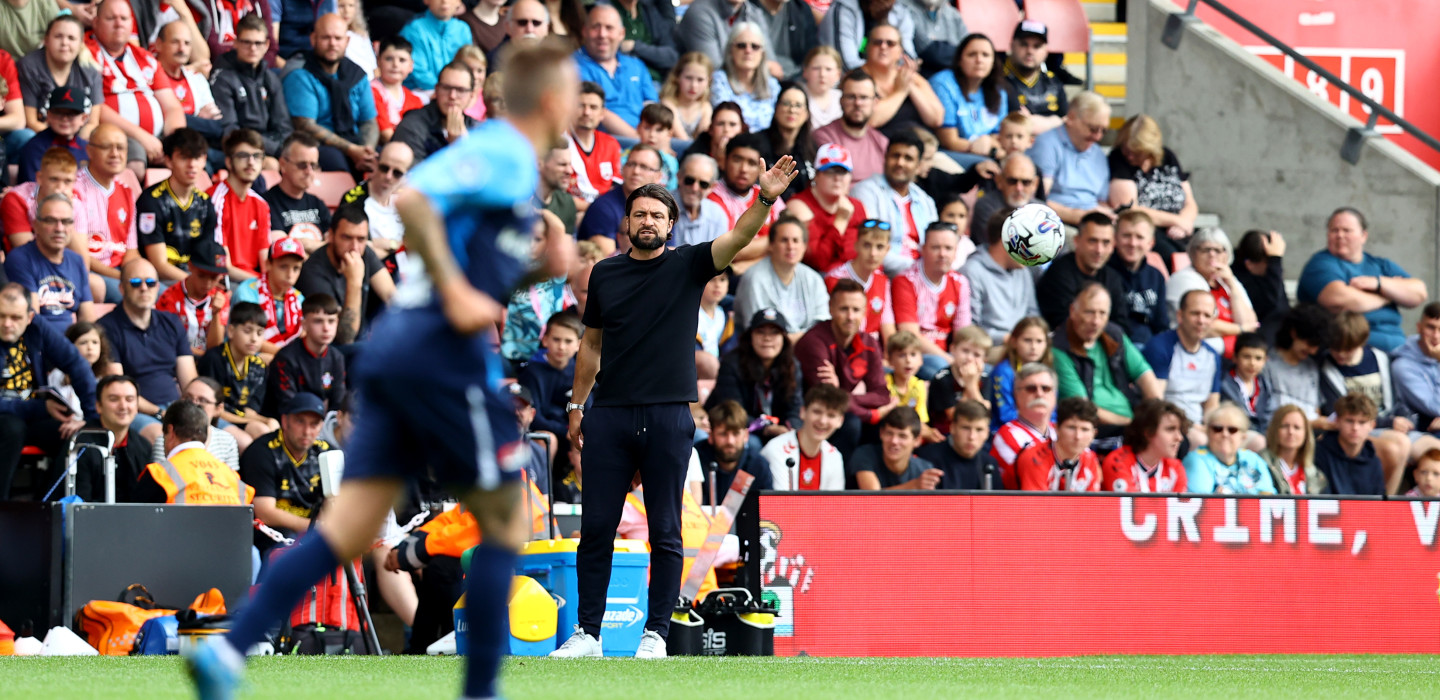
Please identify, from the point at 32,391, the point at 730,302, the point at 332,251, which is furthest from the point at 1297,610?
the point at 32,391

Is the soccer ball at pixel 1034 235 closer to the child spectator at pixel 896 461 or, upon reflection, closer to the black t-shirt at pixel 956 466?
the child spectator at pixel 896 461

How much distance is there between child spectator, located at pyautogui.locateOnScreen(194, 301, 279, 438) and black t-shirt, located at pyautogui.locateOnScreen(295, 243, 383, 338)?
27.2 inches

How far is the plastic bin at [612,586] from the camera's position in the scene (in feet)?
29.5

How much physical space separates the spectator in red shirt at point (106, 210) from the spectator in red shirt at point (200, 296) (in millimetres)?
376

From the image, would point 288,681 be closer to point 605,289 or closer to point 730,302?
point 605,289

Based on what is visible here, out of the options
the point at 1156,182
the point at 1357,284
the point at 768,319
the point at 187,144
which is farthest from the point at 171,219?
the point at 1357,284

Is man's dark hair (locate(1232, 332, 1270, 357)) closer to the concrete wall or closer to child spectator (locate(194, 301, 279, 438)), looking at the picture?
the concrete wall

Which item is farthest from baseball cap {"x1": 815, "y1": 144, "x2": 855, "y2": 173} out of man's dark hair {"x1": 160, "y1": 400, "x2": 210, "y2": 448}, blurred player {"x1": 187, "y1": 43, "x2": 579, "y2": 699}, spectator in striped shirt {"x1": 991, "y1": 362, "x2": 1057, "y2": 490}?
blurred player {"x1": 187, "y1": 43, "x2": 579, "y2": 699}

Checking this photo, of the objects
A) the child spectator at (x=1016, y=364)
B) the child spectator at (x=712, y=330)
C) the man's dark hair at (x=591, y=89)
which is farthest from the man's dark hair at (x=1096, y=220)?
the man's dark hair at (x=591, y=89)

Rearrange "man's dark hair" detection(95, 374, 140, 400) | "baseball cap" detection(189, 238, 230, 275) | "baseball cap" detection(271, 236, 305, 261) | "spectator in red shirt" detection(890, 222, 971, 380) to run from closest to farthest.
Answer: "man's dark hair" detection(95, 374, 140, 400), "baseball cap" detection(271, 236, 305, 261), "baseball cap" detection(189, 238, 230, 275), "spectator in red shirt" detection(890, 222, 971, 380)

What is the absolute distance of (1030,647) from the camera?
34.2ft

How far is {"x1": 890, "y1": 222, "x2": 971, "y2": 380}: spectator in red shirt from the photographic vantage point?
13.8m

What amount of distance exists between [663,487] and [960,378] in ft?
17.7

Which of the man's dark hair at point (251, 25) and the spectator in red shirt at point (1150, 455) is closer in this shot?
the spectator in red shirt at point (1150, 455)
